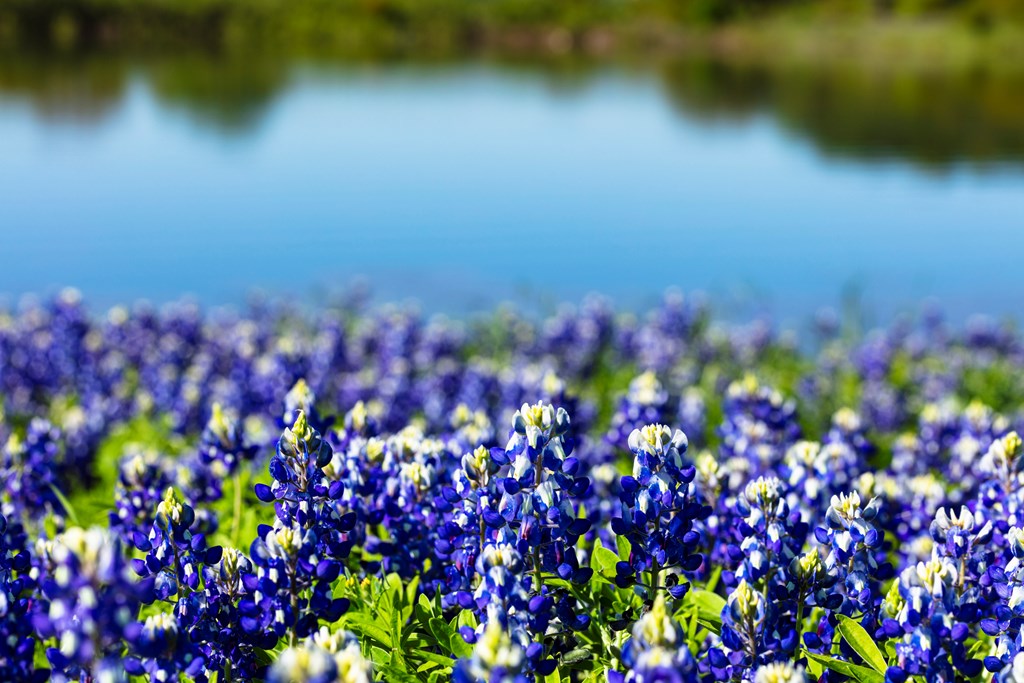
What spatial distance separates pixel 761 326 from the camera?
8.39 m

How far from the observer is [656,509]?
236 centimetres

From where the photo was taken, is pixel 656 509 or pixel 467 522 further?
pixel 467 522

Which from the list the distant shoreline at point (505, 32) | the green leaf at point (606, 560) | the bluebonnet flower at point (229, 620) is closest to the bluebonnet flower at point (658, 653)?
the green leaf at point (606, 560)

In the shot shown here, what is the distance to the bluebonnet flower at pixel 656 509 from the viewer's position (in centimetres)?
237

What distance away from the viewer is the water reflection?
2705 centimetres

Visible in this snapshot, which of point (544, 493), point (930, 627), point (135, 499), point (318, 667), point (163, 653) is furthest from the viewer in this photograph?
point (135, 499)

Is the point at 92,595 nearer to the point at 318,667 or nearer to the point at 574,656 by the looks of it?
the point at 318,667

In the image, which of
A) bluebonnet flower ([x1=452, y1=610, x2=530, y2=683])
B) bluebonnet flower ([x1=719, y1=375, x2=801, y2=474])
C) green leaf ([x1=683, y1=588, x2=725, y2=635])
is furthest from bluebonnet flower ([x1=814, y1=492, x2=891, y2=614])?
bluebonnet flower ([x1=719, y1=375, x2=801, y2=474])

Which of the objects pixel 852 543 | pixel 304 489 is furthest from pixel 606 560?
pixel 304 489

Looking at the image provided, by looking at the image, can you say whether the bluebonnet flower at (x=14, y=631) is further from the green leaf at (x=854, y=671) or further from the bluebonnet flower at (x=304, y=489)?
the green leaf at (x=854, y=671)

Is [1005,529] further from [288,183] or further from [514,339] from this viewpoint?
[288,183]

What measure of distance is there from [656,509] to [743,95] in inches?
1541

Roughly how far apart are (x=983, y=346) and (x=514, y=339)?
349 centimetres

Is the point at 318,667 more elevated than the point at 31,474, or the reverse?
the point at 318,667
